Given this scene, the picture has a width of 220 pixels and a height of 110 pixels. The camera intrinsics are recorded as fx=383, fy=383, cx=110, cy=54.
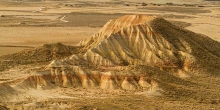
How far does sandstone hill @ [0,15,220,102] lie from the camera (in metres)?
28.4

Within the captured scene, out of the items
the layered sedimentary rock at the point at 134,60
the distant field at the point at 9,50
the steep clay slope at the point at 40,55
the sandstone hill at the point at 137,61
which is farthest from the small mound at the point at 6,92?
the distant field at the point at 9,50

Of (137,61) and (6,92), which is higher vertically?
(137,61)

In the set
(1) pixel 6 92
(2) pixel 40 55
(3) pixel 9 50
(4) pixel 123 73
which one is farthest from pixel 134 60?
(3) pixel 9 50

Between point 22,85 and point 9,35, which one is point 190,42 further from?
point 9,35

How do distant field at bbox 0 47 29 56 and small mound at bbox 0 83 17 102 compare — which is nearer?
small mound at bbox 0 83 17 102

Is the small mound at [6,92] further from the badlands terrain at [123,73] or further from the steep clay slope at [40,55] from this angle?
the steep clay slope at [40,55]

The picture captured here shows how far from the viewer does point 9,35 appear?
6053 centimetres

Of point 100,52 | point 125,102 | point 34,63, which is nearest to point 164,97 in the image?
point 125,102

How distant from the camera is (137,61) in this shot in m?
33.5

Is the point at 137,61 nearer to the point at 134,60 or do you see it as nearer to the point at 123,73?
the point at 134,60

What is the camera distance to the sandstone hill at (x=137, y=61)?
28.4 m

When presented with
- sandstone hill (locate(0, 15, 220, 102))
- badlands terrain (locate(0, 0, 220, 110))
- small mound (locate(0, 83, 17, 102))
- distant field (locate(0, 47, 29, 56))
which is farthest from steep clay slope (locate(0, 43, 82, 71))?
small mound (locate(0, 83, 17, 102))

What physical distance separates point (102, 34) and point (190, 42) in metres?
9.13

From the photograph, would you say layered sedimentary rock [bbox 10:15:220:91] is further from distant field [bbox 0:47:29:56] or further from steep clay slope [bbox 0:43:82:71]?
distant field [bbox 0:47:29:56]
